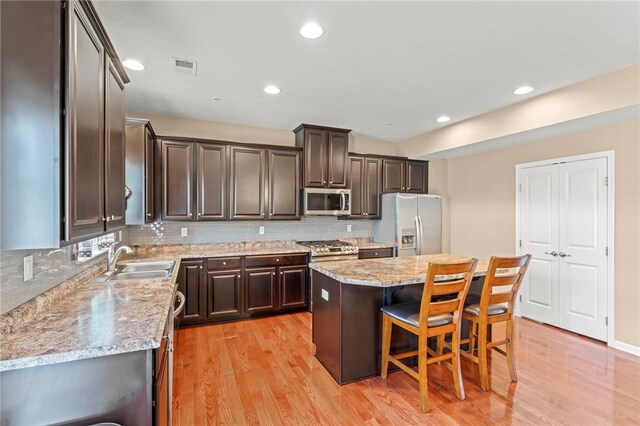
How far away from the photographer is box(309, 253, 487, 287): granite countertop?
2326 millimetres

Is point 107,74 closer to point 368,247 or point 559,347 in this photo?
point 368,247

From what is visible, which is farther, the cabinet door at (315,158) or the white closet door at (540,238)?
the cabinet door at (315,158)

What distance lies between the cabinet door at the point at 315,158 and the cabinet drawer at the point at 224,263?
148 cm

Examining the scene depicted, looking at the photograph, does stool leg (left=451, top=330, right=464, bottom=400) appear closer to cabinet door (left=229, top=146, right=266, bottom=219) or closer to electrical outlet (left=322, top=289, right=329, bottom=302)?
electrical outlet (left=322, top=289, right=329, bottom=302)

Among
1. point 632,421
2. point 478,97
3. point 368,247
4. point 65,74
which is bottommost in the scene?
point 632,421

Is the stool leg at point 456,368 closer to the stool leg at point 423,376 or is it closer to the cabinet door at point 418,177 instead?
the stool leg at point 423,376

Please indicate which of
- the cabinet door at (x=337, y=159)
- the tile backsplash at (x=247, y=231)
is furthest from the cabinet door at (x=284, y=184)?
the cabinet door at (x=337, y=159)

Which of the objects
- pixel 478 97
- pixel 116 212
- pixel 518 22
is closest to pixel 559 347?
pixel 478 97

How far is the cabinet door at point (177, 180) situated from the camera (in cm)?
390

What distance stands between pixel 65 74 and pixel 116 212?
2.98 feet

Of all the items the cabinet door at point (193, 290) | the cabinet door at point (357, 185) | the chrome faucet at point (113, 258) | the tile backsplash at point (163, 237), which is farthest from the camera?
the cabinet door at point (357, 185)

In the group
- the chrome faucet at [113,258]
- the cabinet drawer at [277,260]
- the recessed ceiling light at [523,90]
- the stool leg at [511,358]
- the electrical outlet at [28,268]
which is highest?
the recessed ceiling light at [523,90]

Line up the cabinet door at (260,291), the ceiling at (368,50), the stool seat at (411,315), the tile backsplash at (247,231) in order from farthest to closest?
the tile backsplash at (247,231), the cabinet door at (260,291), the stool seat at (411,315), the ceiling at (368,50)

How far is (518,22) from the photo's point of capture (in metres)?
2.07
